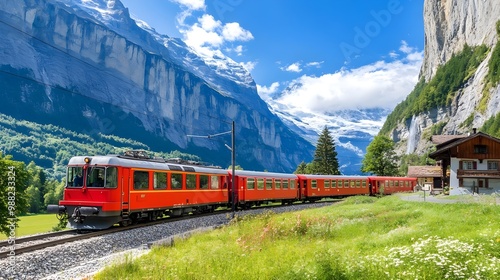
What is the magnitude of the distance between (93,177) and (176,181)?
6061 mm

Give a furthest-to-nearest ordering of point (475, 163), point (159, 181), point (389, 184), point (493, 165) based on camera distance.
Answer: point (389, 184), point (493, 165), point (475, 163), point (159, 181)

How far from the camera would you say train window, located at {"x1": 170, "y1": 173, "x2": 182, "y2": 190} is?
25255mm

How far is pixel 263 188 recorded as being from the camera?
130 feet

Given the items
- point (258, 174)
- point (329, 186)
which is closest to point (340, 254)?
point (258, 174)

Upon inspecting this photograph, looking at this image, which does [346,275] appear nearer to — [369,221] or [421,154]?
[369,221]

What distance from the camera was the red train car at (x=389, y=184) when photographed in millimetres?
62094

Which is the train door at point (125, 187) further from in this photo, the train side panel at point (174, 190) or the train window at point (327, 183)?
the train window at point (327, 183)

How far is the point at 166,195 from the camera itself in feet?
80.6

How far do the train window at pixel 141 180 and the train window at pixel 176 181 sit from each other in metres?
2.63

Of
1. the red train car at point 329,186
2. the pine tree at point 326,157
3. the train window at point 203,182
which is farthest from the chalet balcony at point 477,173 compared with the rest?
the pine tree at point 326,157

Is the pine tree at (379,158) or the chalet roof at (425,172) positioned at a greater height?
the pine tree at (379,158)

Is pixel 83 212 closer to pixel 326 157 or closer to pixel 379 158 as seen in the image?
pixel 379 158

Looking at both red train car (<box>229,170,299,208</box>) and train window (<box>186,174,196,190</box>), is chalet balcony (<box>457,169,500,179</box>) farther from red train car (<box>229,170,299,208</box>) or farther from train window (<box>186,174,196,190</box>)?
train window (<box>186,174,196,190</box>)

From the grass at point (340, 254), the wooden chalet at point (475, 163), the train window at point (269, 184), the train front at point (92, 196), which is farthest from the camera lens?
the wooden chalet at point (475, 163)
